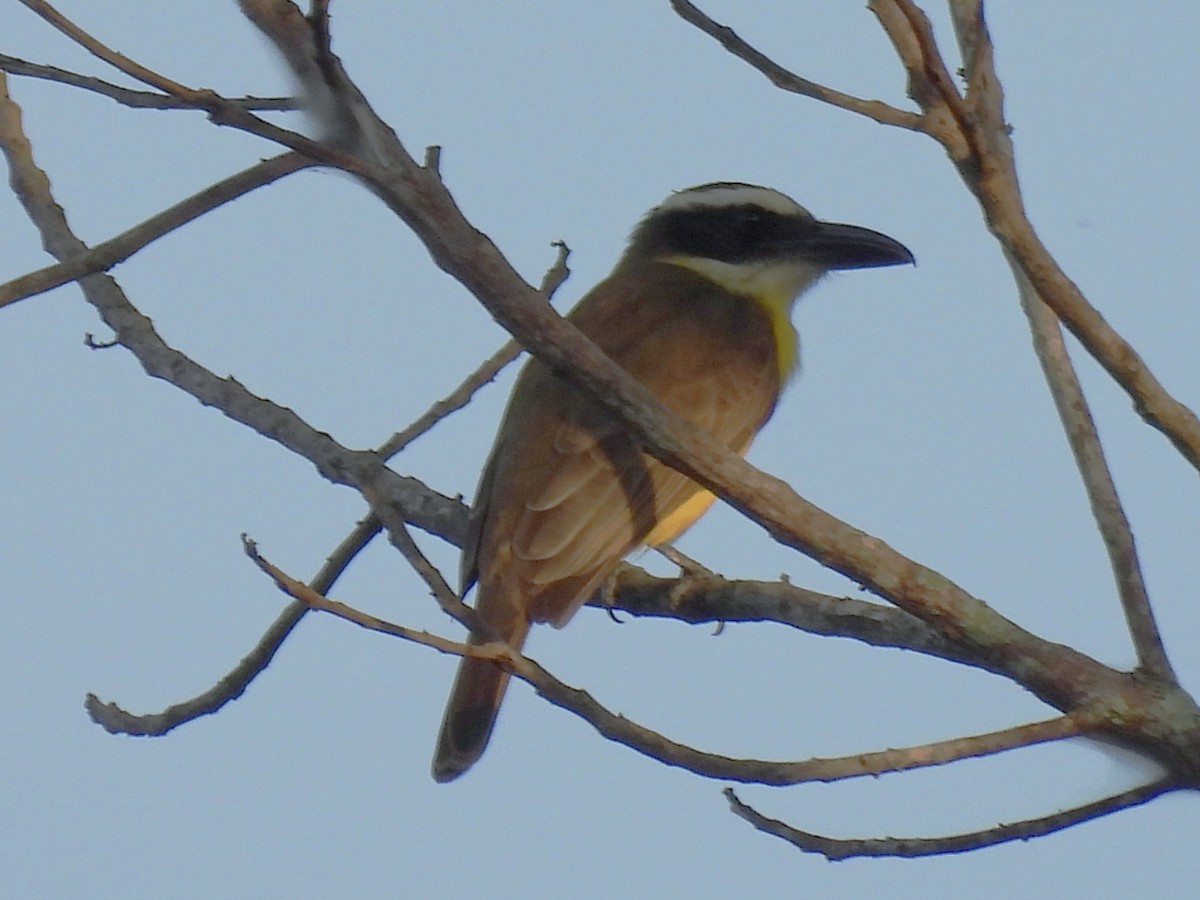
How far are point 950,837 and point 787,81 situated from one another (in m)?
1.34

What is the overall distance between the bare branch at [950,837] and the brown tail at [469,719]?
4.72 feet

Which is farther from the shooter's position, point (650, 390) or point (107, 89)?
point (650, 390)

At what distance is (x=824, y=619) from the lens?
3670 millimetres

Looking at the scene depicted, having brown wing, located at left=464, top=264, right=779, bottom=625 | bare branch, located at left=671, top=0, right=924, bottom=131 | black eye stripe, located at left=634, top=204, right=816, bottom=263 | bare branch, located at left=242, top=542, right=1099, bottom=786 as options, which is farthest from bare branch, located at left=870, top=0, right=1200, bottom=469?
black eye stripe, located at left=634, top=204, right=816, bottom=263

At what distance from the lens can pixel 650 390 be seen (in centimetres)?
456

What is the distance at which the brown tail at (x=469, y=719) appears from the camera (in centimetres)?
436

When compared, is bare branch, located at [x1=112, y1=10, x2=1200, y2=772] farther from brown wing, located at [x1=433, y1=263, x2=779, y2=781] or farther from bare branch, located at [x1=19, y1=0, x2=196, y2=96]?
brown wing, located at [x1=433, y1=263, x2=779, y2=781]

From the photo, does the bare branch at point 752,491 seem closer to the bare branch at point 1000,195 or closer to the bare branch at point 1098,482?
the bare branch at point 1098,482

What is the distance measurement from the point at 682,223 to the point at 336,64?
11.8 feet

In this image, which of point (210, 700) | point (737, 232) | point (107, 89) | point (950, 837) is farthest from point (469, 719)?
point (737, 232)

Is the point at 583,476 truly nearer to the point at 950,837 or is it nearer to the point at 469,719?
the point at 469,719

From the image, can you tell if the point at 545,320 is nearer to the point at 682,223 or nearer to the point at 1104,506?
the point at 1104,506

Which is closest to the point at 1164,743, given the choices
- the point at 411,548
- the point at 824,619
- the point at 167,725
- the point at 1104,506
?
the point at 1104,506

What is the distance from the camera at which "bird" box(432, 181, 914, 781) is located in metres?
4.57
